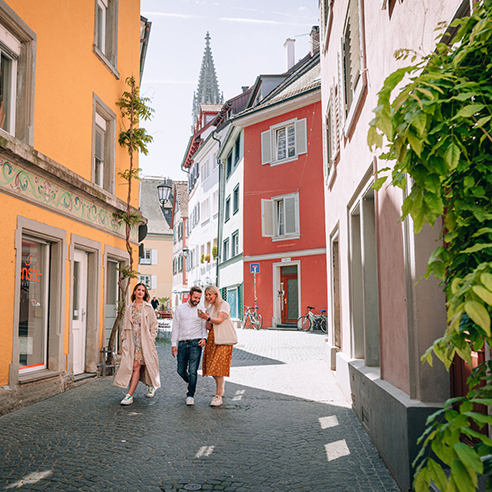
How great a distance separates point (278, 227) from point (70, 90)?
695 inches

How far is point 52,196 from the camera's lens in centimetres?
922

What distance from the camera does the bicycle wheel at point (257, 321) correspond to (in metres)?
26.5

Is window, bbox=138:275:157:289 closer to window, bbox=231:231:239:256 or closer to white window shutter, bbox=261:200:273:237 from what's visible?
window, bbox=231:231:239:256

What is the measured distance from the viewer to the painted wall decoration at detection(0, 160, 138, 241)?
25.5 feet

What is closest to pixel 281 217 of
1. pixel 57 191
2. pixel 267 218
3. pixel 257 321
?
pixel 267 218

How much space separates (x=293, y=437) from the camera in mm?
6105

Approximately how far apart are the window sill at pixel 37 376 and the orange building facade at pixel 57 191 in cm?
2

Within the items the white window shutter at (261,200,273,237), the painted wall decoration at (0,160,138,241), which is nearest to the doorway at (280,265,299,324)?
the white window shutter at (261,200,273,237)

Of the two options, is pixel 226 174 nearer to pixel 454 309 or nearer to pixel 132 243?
pixel 132 243

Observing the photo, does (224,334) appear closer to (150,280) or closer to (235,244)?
(235,244)

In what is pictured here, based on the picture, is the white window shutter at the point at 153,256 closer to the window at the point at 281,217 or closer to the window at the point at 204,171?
the window at the point at 204,171

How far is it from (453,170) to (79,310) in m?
9.93

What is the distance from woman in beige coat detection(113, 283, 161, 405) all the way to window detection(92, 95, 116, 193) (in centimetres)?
457

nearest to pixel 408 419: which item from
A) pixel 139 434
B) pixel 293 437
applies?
pixel 293 437
